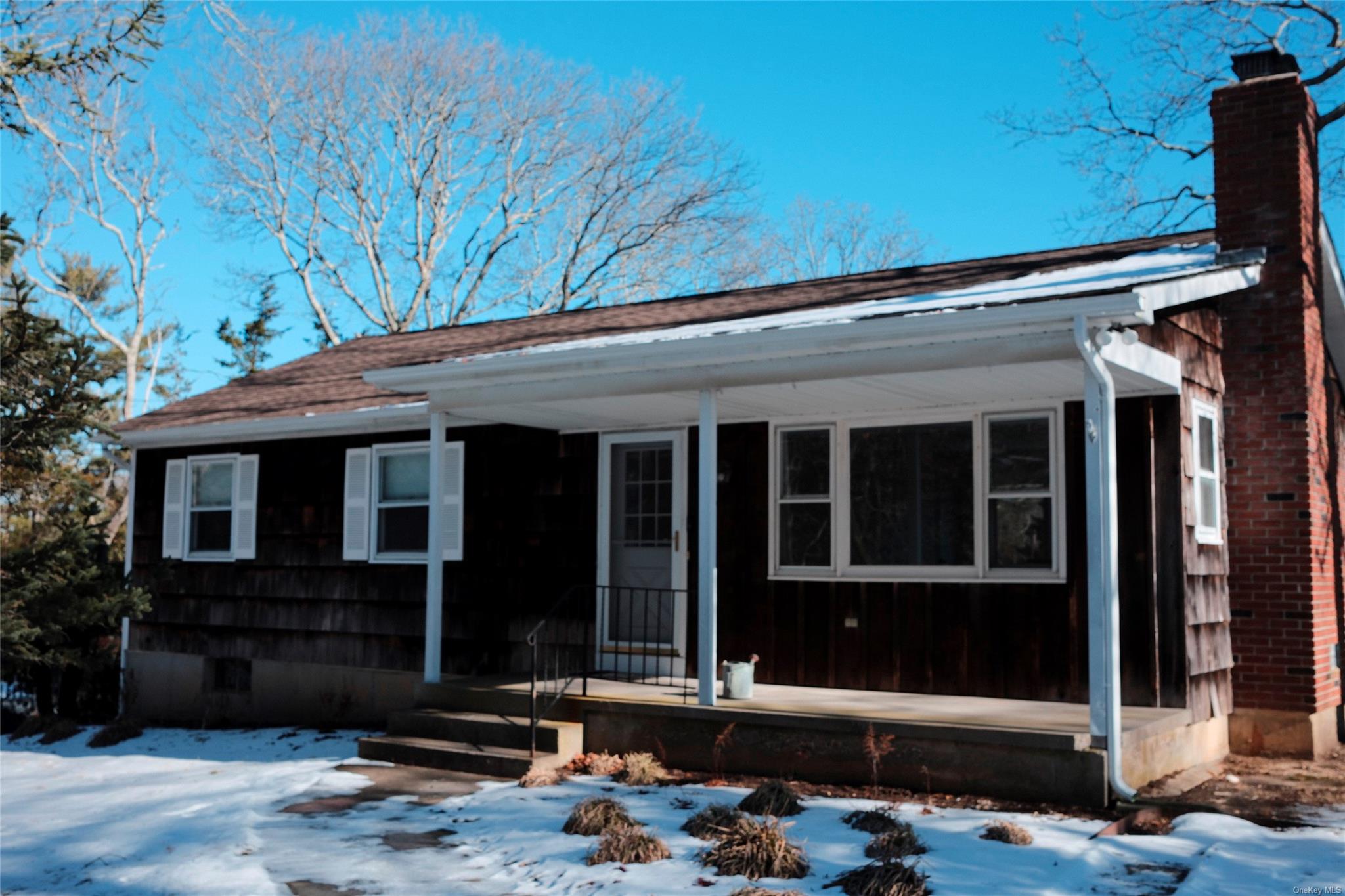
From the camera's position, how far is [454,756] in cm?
905

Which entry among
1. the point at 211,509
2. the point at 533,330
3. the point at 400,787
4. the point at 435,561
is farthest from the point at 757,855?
the point at 211,509

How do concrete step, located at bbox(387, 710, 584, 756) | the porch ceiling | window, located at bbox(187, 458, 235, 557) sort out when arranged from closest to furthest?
the porch ceiling
concrete step, located at bbox(387, 710, 584, 756)
window, located at bbox(187, 458, 235, 557)

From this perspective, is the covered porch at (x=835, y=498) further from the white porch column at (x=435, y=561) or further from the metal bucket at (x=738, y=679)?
the metal bucket at (x=738, y=679)

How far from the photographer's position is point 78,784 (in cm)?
970

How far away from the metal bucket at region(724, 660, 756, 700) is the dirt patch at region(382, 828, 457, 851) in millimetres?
2556

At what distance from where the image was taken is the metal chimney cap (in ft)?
31.9

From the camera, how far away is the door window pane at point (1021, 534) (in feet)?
29.8

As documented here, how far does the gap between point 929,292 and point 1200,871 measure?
4.71m

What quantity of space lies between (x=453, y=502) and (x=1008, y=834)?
703 centimetres

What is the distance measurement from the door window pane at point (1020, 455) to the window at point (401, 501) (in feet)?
18.4

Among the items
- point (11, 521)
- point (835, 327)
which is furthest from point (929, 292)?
point (11, 521)

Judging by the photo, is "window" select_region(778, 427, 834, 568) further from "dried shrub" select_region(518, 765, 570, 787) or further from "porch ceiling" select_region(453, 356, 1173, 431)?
"dried shrub" select_region(518, 765, 570, 787)

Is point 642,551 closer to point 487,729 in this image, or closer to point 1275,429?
point 487,729

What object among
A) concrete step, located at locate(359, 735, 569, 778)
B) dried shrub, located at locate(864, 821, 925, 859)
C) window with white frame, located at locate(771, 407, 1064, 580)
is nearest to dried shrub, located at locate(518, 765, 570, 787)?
concrete step, located at locate(359, 735, 569, 778)
